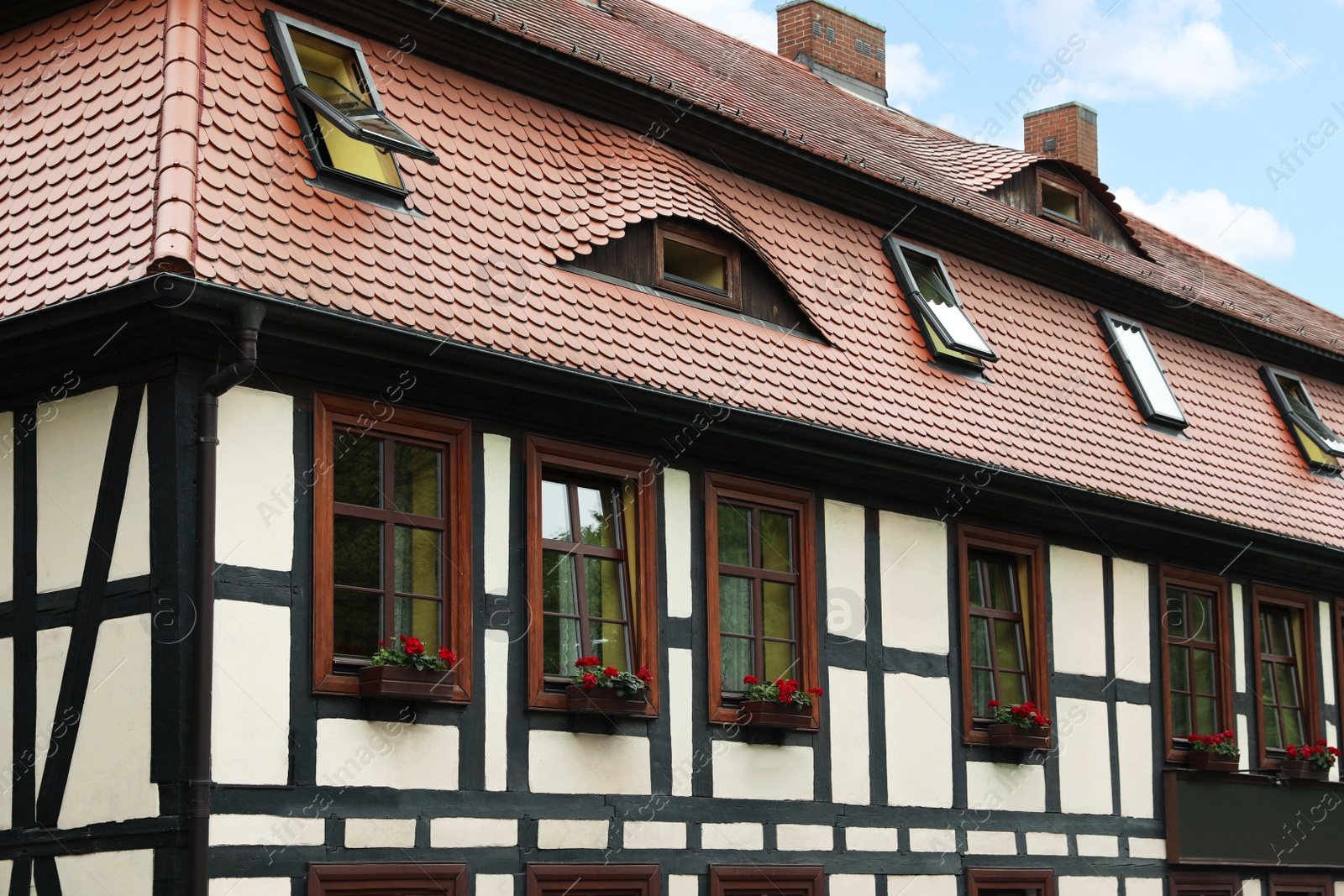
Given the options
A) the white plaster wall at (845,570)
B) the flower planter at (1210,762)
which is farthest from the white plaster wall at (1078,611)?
the white plaster wall at (845,570)

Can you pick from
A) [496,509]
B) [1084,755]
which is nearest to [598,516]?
[496,509]

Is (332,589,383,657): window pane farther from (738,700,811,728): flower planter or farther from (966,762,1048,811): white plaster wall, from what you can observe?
(966,762,1048,811): white plaster wall

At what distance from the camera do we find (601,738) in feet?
42.3

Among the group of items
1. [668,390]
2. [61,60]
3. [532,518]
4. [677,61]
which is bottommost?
[532,518]

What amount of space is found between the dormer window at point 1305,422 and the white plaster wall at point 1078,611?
14.4ft

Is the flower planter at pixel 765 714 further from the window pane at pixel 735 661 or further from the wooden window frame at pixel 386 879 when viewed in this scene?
the wooden window frame at pixel 386 879

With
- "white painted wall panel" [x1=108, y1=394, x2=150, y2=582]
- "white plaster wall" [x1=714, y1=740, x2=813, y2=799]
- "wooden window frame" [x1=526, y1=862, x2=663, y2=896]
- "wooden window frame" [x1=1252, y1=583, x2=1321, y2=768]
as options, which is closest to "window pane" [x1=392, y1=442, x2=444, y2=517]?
"white painted wall panel" [x1=108, y1=394, x2=150, y2=582]

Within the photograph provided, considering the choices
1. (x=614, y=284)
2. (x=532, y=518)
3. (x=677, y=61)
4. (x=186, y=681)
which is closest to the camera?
(x=186, y=681)

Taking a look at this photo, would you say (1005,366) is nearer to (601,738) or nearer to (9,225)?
(601,738)

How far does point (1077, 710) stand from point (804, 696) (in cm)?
393

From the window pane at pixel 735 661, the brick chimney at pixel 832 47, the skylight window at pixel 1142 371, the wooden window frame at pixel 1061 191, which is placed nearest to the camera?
the window pane at pixel 735 661

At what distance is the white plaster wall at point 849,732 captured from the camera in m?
14.7

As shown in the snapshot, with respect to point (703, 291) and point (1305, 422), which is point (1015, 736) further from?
point (1305, 422)

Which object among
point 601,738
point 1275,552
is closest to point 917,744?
point 601,738
